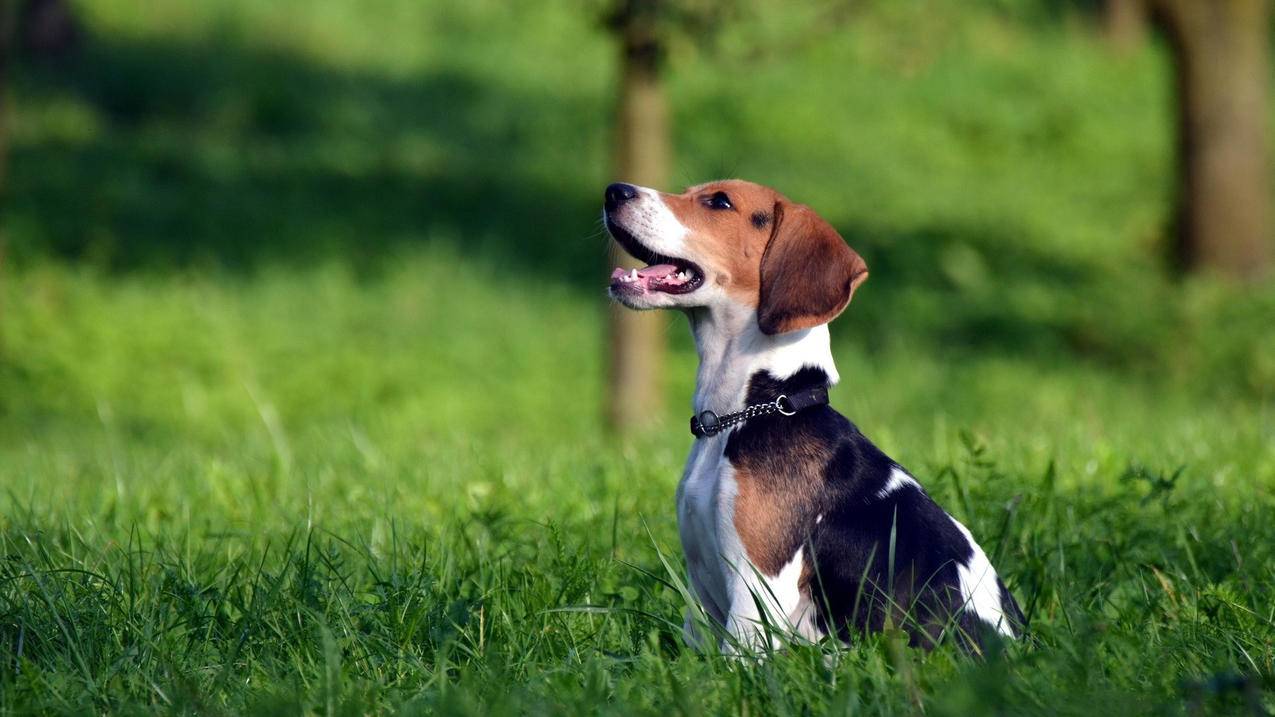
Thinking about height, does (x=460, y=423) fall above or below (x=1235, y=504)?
below

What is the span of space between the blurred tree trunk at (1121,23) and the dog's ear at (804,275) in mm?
21627

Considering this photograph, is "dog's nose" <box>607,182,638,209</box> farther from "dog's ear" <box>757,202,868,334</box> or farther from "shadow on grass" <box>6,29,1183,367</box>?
"shadow on grass" <box>6,29,1183,367</box>

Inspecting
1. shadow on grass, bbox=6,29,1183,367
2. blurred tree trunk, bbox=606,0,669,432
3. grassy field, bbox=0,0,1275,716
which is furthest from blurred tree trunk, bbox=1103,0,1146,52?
blurred tree trunk, bbox=606,0,669,432

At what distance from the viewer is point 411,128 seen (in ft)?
55.7

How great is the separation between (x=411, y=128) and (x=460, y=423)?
7.20m

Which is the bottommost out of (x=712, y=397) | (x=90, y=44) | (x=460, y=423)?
(x=460, y=423)

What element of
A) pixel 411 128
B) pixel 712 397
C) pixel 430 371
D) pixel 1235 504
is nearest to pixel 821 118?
pixel 411 128

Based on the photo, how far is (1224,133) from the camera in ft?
42.2

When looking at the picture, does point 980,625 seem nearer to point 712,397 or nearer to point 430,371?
point 712,397

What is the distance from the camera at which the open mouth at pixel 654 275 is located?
13.0 feet

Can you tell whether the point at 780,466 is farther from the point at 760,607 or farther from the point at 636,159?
the point at 636,159

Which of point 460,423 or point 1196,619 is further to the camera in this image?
point 460,423

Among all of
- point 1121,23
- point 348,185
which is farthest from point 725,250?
point 1121,23

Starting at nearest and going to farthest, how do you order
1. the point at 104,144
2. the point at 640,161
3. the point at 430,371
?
the point at 640,161 < the point at 430,371 < the point at 104,144
